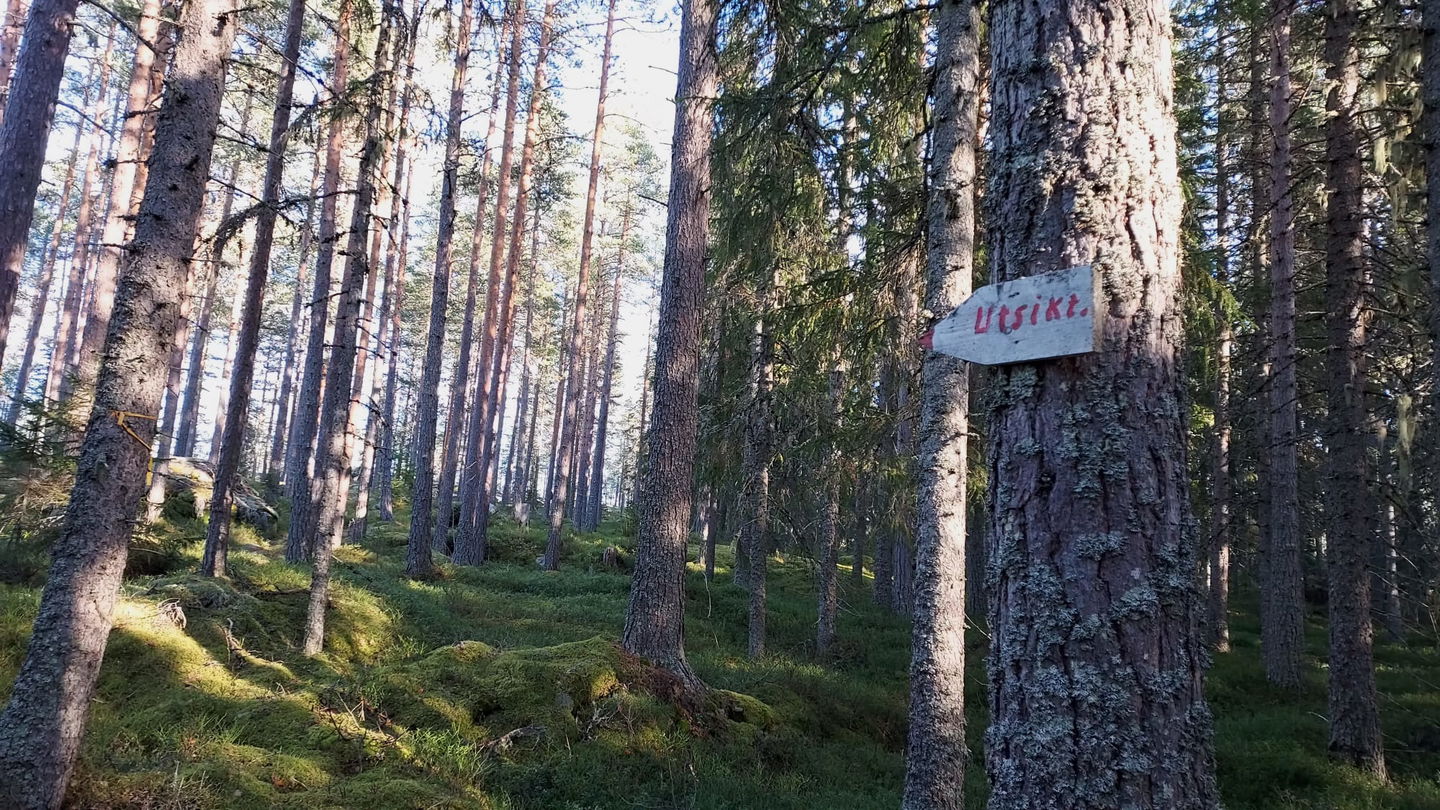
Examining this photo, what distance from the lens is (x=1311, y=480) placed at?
71.1 feet

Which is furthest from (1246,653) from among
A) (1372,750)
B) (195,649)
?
(195,649)

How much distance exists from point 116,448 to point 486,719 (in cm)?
347

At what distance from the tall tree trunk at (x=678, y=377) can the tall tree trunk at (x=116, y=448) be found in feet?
13.6

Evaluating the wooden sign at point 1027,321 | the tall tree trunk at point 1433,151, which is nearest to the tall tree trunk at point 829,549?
the tall tree trunk at point 1433,151

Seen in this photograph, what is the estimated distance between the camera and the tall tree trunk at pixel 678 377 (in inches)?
292

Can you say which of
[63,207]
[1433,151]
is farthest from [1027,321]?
[63,207]

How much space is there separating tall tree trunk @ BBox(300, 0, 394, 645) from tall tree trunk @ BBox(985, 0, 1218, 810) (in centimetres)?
774

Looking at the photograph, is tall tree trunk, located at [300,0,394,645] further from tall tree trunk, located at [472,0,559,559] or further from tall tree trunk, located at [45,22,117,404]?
tall tree trunk, located at [45,22,117,404]

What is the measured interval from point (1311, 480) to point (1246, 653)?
33.8 feet

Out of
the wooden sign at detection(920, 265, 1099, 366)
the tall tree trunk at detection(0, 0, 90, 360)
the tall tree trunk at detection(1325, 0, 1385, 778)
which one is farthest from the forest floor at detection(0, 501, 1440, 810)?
the wooden sign at detection(920, 265, 1099, 366)

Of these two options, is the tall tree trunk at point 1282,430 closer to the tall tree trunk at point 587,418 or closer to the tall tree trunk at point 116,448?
→ the tall tree trunk at point 116,448

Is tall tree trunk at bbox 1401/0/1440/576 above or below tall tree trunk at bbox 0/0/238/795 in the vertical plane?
above

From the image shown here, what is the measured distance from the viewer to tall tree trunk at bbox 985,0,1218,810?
1.83 m

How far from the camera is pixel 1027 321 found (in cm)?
204
